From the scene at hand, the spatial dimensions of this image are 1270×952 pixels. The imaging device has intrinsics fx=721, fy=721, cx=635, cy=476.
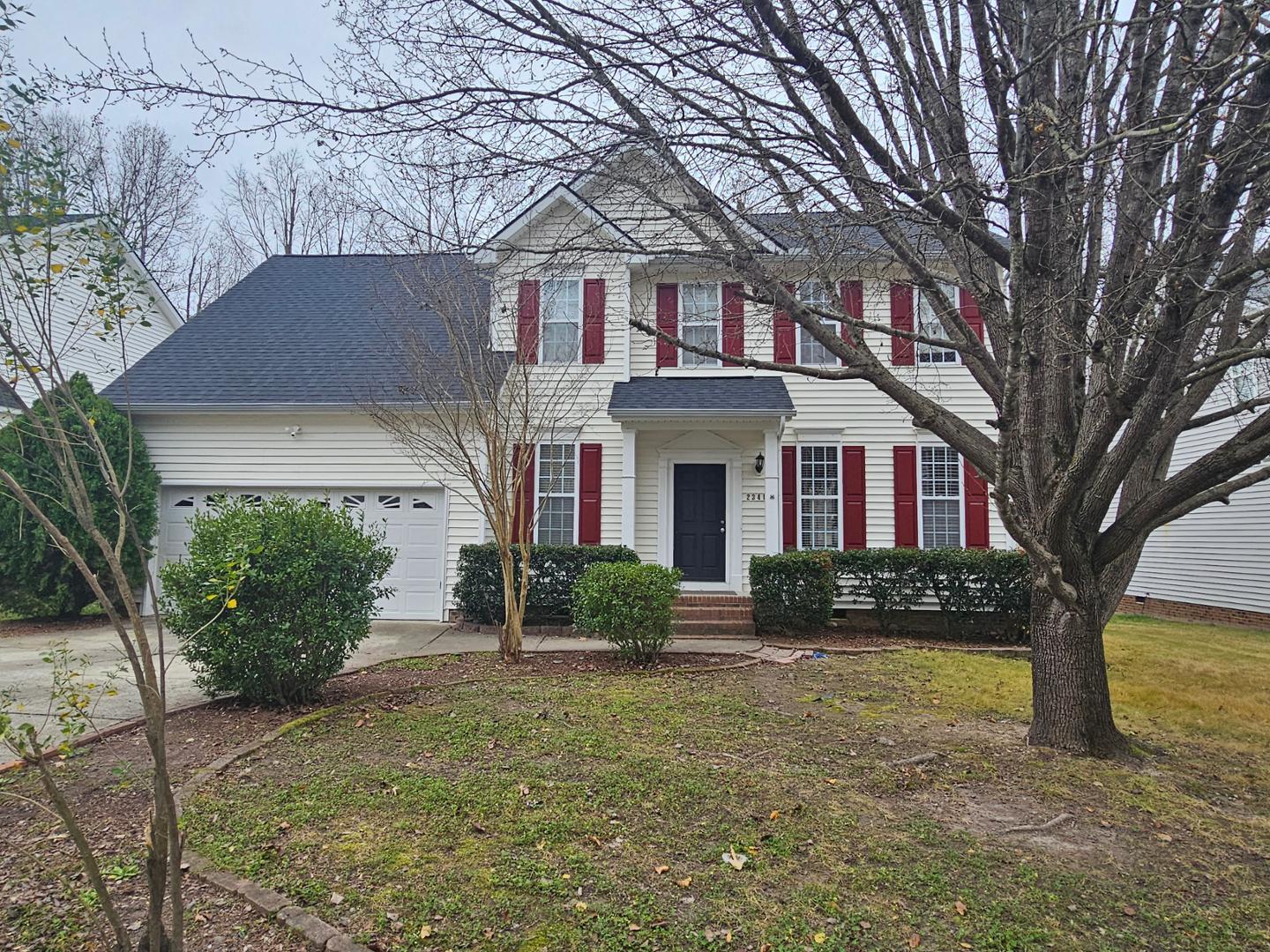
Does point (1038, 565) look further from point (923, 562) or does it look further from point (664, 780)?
point (923, 562)

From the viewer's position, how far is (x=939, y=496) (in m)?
11.4

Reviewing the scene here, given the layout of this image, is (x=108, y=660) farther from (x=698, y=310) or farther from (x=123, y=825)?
(x=698, y=310)

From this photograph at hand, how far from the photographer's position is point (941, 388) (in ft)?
37.7

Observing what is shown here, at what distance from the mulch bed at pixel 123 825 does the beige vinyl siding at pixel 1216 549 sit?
41.9ft

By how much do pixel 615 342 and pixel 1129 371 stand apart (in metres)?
8.30

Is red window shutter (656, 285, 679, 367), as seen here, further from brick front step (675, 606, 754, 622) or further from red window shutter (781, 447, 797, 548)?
brick front step (675, 606, 754, 622)

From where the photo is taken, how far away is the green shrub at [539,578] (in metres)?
10.1

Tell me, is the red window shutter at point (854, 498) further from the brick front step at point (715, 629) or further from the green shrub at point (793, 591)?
the brick front step at point (715, 629)

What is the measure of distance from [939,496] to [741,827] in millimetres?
8888

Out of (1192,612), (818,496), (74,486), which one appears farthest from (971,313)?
(74,486)

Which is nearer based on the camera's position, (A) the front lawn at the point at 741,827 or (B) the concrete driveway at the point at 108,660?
(A) the front lawn at the point at 741,827

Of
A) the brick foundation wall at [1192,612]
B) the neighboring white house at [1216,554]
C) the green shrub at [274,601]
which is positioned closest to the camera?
the green shrub at [274,601]

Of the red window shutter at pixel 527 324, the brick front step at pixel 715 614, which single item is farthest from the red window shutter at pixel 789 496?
the red window shutter at pixel 527 324

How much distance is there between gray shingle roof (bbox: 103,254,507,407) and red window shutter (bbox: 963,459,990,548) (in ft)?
24.0
